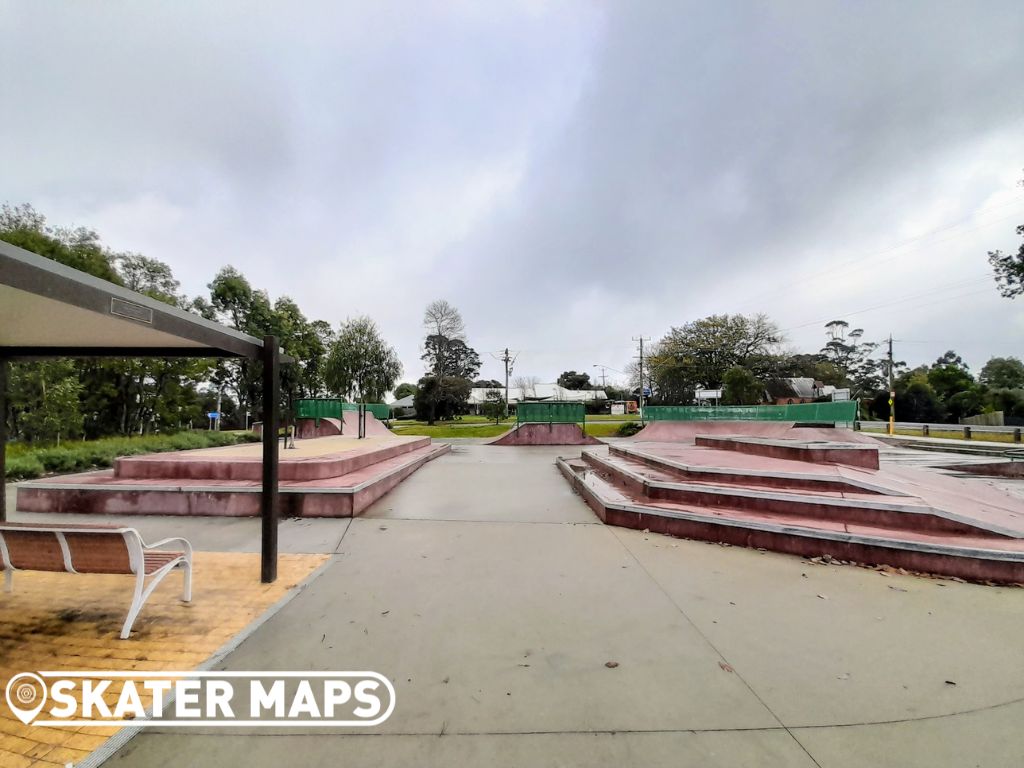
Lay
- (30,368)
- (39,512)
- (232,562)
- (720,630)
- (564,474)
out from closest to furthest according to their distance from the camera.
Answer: (720,630) < (232,562) < (39,512) < (564,474) < (30,368)

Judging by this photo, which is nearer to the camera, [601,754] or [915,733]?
[601,754]

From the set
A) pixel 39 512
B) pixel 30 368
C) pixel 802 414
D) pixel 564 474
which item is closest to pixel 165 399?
pixel 30 368

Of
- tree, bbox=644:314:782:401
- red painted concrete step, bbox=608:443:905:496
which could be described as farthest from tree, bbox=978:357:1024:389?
red painted concrete step, bbox=608:443:905:496

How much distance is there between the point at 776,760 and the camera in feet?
6.97

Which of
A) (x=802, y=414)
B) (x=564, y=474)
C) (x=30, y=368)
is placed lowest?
(x=564, y=474)

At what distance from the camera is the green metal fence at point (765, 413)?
18.4 m

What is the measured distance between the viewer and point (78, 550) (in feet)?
10.5

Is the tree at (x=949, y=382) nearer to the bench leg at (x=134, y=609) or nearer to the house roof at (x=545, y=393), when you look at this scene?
the house roof at (x=545, y=393)

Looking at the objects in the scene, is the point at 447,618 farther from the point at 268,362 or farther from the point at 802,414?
the point at 802,414

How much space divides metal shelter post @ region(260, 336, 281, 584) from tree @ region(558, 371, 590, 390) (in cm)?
8826

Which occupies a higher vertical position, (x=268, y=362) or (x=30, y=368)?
(x=30, y=368)

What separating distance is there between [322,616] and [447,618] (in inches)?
39.6

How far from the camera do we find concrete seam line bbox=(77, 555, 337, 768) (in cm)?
210

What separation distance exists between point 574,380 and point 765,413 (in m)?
72.9
